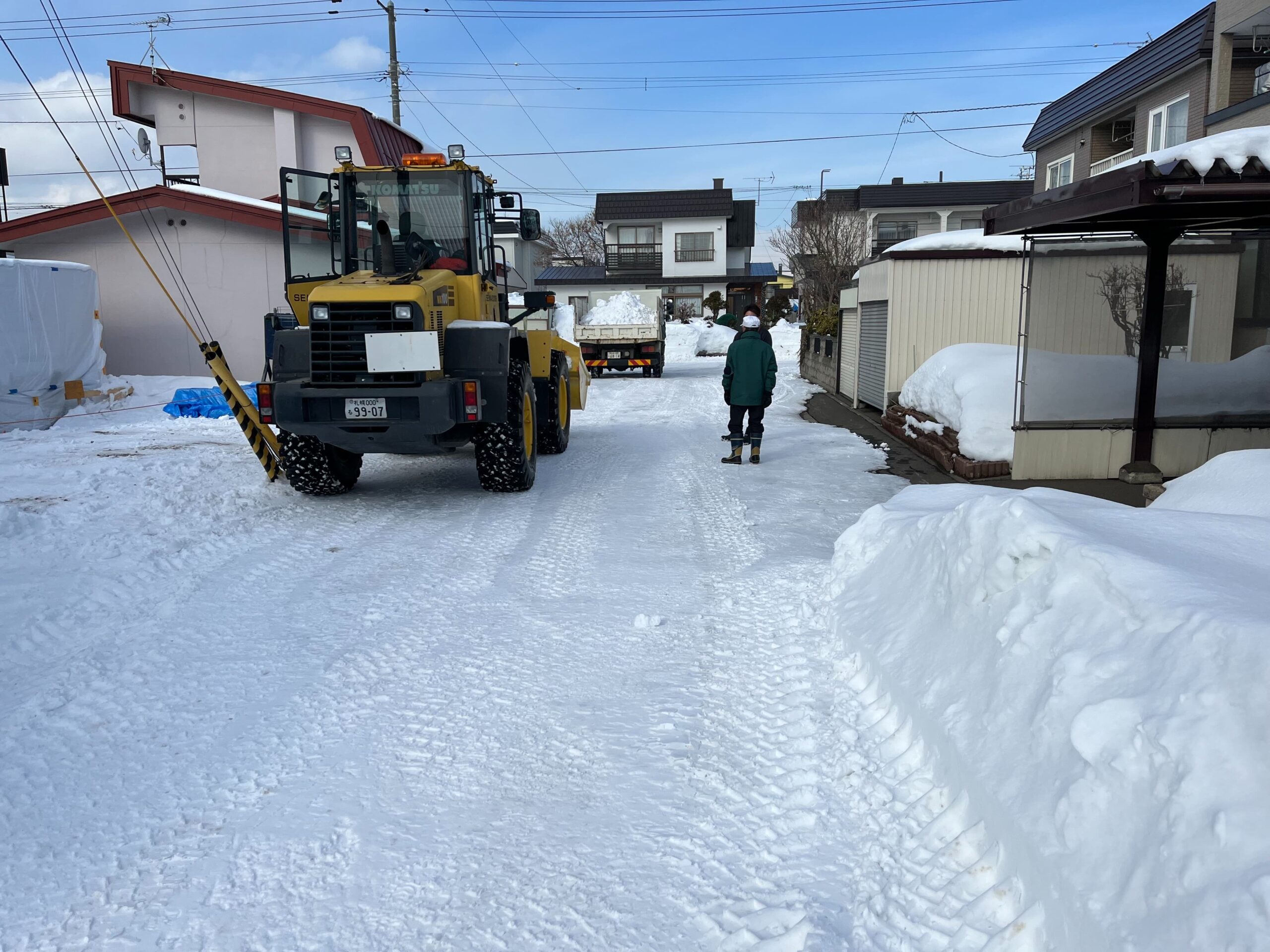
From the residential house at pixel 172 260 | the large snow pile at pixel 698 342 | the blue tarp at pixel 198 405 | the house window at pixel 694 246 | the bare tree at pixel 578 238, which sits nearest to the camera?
the blue tarp at pixel 198 405

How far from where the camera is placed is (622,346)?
24.5m

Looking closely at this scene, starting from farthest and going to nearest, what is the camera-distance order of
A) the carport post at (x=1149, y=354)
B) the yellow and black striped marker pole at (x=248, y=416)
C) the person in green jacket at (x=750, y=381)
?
the person in green jacket at (x=750, y=381), the yellow and black striped marker pole at (x=248, y=416), the carport post at (x=1149, y=354)

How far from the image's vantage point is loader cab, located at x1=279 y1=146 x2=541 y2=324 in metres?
9.07

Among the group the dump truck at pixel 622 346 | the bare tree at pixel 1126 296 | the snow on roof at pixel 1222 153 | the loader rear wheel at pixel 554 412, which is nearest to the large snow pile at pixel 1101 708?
the snow on roof at pixel 1222 153

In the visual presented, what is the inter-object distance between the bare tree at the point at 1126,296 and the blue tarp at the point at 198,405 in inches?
460

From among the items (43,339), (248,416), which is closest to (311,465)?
(248,416)

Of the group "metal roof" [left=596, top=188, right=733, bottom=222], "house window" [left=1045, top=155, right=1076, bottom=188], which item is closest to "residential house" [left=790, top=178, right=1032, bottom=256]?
"metal roof" [left=596, top=188, right=733, bottom=222]

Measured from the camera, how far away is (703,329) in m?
36.2

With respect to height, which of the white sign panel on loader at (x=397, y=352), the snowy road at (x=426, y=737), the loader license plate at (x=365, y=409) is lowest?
the snowy road at (x=426, y=737)

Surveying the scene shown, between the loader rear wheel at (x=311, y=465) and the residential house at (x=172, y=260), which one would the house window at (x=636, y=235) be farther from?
the loader rear wheel at (x=311, y=465)

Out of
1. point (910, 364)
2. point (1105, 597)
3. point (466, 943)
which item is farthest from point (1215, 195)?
point (910, 364)

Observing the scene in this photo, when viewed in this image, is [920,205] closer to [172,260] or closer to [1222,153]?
[172,260]

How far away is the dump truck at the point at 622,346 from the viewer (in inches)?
952

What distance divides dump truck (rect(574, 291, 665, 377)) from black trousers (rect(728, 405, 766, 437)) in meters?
13.4
